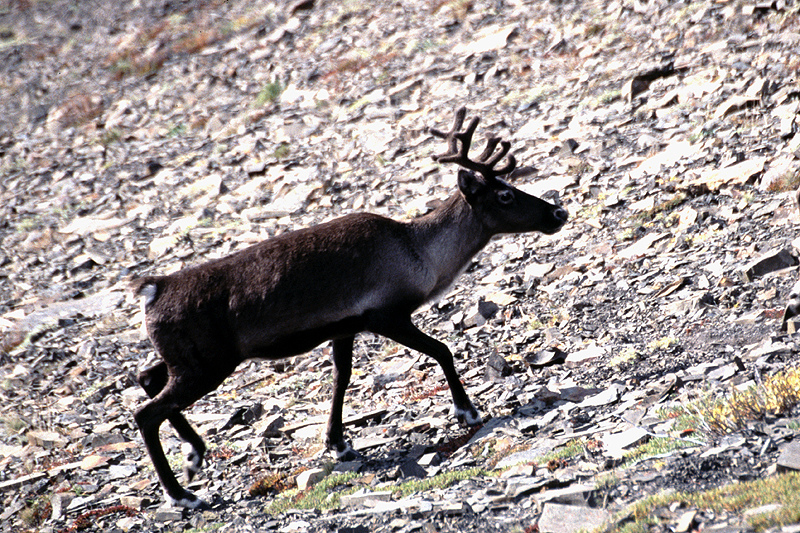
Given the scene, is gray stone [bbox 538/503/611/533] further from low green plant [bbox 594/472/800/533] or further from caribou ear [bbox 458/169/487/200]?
caribou ear [bbox 458/169/487/200]

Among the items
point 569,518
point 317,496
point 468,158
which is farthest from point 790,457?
point 468,158

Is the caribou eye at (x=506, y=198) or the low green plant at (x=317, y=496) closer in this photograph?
the low green plant at (x=317, y=496)

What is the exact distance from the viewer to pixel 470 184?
26.9ft

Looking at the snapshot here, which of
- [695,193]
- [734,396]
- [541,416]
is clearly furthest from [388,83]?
[734,396]

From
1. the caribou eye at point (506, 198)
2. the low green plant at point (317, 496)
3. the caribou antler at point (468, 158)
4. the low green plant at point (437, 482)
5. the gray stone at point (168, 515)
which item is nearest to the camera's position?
the low green plant at point (437, 482)

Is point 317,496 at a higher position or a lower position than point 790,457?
lower

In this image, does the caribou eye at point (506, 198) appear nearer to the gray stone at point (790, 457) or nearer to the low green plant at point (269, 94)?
the gray stone at point (790, 457)

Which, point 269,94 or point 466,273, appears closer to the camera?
point 466,273

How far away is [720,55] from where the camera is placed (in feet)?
43.8

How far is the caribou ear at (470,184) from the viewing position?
8.14m

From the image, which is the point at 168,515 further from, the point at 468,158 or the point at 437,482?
the point at 468,158

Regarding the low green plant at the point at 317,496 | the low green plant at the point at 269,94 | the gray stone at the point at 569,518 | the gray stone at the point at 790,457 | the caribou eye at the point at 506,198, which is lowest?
the low green plant at the point at 317,496

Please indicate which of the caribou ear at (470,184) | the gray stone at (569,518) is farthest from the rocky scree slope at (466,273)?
the caribou ear at (470,184)

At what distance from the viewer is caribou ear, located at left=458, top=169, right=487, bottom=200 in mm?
8141
